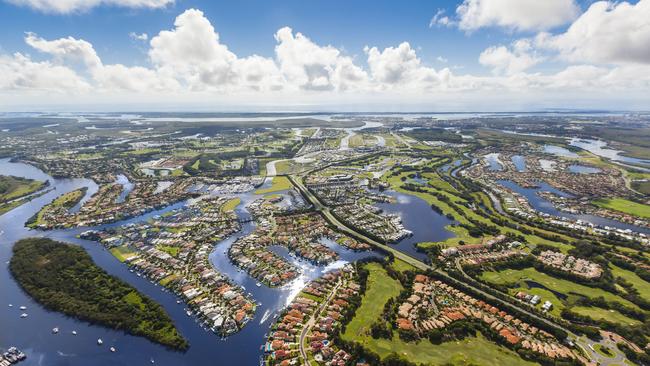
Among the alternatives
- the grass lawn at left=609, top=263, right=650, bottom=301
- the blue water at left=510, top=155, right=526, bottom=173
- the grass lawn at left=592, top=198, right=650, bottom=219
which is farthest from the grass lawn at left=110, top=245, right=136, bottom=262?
the blue water at left=510, top=155, right=526, bottom=173

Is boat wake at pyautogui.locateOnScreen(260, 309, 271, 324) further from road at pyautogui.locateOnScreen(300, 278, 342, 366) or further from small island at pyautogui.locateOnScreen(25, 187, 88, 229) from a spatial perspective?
small island at pyautogui.locateOnScreen(25, 187, 88, 229)

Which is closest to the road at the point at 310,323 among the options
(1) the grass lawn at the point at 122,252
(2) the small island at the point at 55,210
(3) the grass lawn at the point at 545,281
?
(3) the grass lawn at the point at 545,281

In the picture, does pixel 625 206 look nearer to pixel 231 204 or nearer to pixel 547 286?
pixel 547 286

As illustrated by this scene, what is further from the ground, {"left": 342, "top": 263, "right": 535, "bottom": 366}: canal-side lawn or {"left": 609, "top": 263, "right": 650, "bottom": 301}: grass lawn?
{"left": 609, "top": 263, "right": 650, "bottom": 301}: grass lawn

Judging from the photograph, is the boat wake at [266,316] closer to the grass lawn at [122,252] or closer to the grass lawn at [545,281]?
the grass lawn at [122,252]

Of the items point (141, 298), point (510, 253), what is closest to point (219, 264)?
point (141, 298)

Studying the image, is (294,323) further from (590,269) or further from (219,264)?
(590,269)
